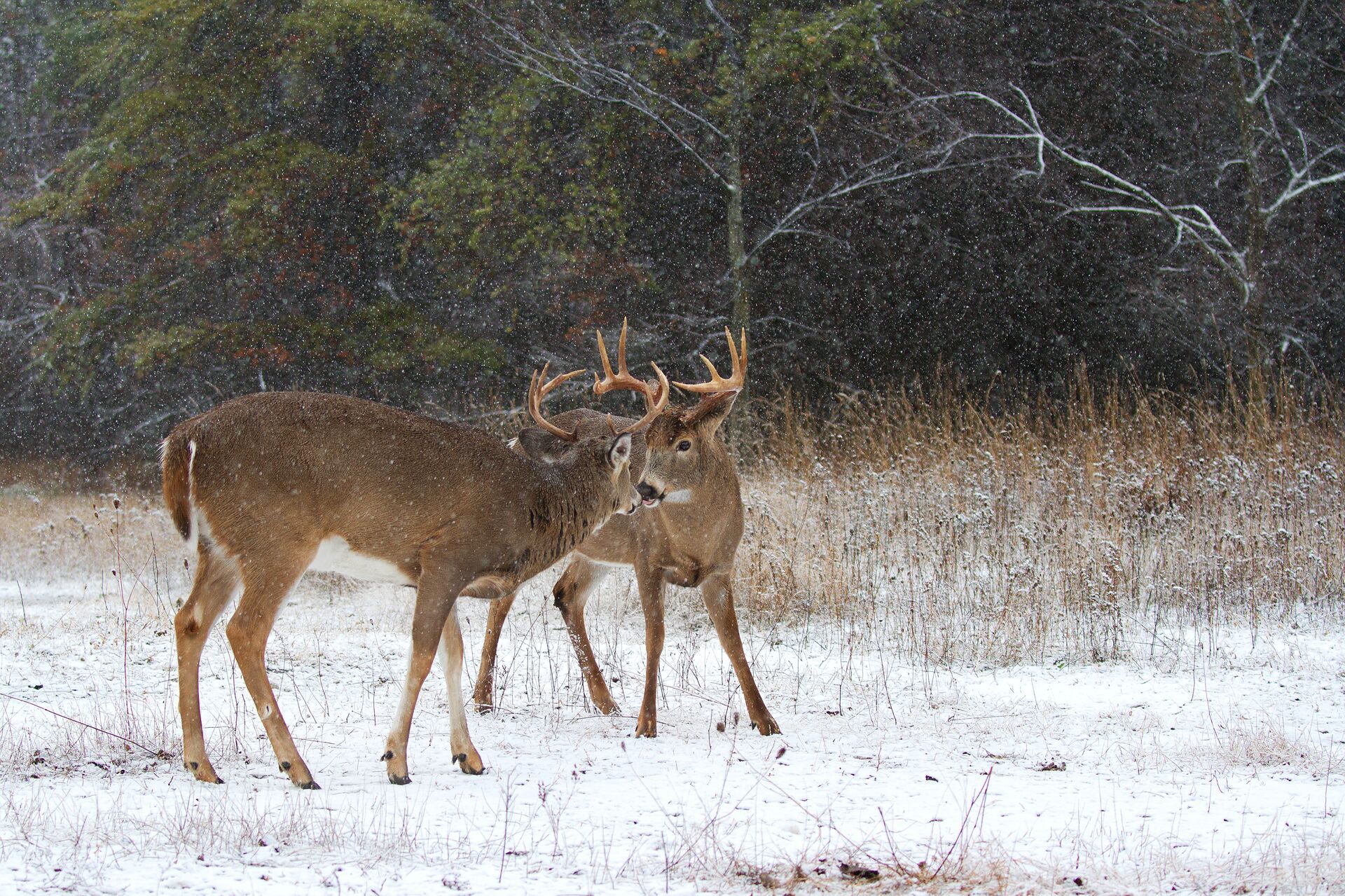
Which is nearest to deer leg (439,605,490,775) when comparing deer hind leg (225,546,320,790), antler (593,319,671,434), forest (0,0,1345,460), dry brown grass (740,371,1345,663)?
deer hind leg (225,546,320,790)

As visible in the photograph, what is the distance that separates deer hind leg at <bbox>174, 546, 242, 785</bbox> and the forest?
418 inches

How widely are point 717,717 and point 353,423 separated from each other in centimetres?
235

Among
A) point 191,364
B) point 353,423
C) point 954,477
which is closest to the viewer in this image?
point 353,423

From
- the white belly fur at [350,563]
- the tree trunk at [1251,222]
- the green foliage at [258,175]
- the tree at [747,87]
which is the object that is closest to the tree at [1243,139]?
the tree trunk at [1251,222]

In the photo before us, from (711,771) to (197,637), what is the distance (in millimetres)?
A: 2075

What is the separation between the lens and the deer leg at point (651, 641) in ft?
19.6

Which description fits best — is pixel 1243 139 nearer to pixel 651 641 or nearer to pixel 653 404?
pixel 653 404

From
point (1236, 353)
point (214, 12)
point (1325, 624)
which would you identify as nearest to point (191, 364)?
point (214, 12)

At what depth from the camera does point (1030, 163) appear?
640 inches

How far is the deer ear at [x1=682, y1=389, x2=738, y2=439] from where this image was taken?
6262 mm

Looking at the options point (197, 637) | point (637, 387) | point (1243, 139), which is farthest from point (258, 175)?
point (197, 637)

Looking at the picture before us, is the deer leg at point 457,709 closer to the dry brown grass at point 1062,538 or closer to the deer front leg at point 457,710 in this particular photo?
the deer front leg at point 457,710

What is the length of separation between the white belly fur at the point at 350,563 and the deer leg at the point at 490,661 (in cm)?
118

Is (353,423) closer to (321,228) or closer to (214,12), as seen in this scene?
(321,228)
